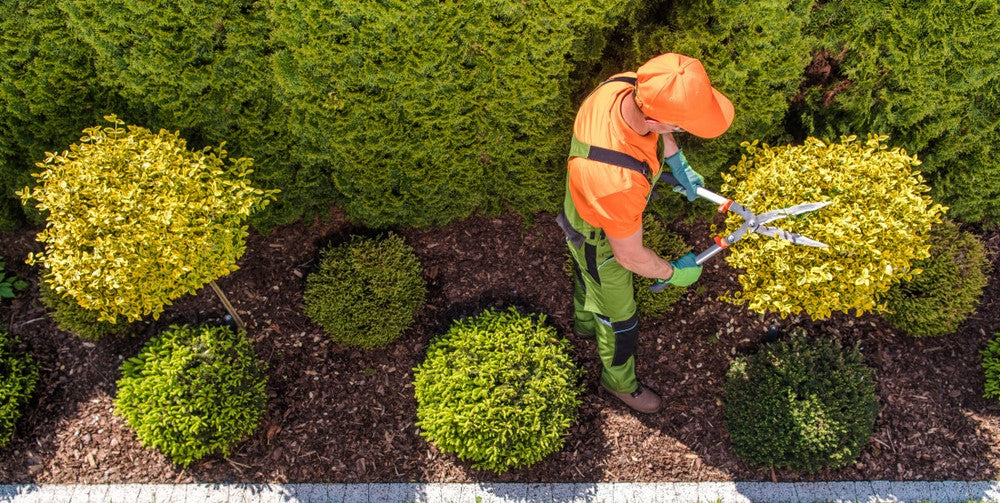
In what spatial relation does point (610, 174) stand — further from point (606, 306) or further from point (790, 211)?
point (606, 306)

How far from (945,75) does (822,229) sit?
1693mm

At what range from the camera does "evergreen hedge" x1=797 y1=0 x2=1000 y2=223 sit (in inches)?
187

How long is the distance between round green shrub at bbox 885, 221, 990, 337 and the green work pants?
7.40 feet

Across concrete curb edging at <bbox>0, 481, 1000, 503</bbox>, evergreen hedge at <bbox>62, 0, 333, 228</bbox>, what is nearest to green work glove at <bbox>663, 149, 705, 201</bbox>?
concrete curb edging at <bbox>0, 481, 1000, 503</bbox>

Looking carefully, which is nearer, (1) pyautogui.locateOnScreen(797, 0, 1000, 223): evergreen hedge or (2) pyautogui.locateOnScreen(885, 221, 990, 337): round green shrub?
(1) pyautogui.locateOnScreen(797, 0, 1000, 223): evergreen hedge

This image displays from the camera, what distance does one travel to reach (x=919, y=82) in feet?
16.1

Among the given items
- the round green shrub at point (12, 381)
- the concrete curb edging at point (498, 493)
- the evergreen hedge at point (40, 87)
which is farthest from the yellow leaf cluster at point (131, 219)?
the concrete curb edging at point (498, 493)

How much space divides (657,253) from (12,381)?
18.1ft

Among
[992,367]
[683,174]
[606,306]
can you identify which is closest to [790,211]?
[683,174]

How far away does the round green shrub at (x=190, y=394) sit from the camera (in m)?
5.13

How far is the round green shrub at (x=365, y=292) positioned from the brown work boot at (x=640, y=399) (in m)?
1.92

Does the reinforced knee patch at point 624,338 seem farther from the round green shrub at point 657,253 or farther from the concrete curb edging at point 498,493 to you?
the concrete curb edging at point 498,493

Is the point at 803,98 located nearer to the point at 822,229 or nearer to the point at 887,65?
the point at 887,65

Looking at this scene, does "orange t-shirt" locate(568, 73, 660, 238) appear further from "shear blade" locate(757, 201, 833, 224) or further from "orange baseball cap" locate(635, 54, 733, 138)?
"shear blade" locate(757, 201, 833, 224)
